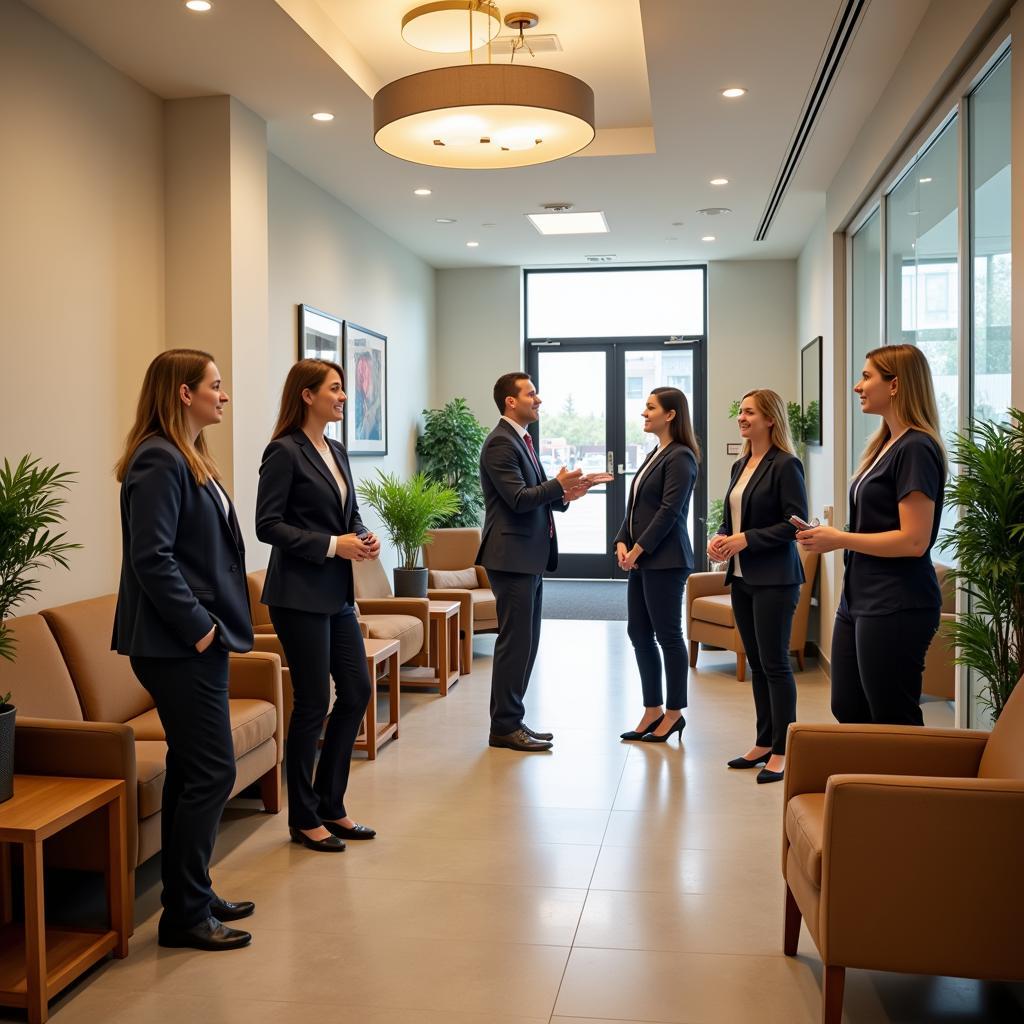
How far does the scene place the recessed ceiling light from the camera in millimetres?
8289

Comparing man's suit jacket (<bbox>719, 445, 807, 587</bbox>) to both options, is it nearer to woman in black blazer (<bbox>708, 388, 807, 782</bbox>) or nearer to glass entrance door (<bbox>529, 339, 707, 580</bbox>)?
woman in black blazer (<bbox>708, 388, 807, 782</bbox>)

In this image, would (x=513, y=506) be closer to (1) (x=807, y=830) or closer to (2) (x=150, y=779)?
(2) (x=150, y=779)

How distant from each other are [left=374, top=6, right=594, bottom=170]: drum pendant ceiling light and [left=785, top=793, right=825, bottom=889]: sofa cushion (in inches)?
98.2

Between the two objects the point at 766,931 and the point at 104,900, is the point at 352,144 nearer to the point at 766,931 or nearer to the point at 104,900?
the point at 104,900

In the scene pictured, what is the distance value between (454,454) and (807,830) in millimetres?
7413

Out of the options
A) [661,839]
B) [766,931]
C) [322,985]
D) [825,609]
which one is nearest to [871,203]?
[825,609]

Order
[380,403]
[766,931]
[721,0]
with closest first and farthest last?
1. [766,931]
2. [721,0]
3. [380,403]

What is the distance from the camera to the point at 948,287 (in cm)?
428

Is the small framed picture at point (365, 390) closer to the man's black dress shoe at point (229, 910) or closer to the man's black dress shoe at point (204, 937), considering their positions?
the man's black dress shoe at point (229, 910)

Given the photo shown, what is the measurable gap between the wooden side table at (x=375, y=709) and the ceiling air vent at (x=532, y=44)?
119 inches

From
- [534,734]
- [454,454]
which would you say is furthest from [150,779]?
[454,454]

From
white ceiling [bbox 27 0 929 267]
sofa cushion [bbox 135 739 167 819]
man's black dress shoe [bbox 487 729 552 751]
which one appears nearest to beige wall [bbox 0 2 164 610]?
white ceiling [bbox 27 0 929 267]

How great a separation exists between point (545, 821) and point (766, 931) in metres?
1.14

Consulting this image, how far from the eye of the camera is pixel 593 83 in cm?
592
